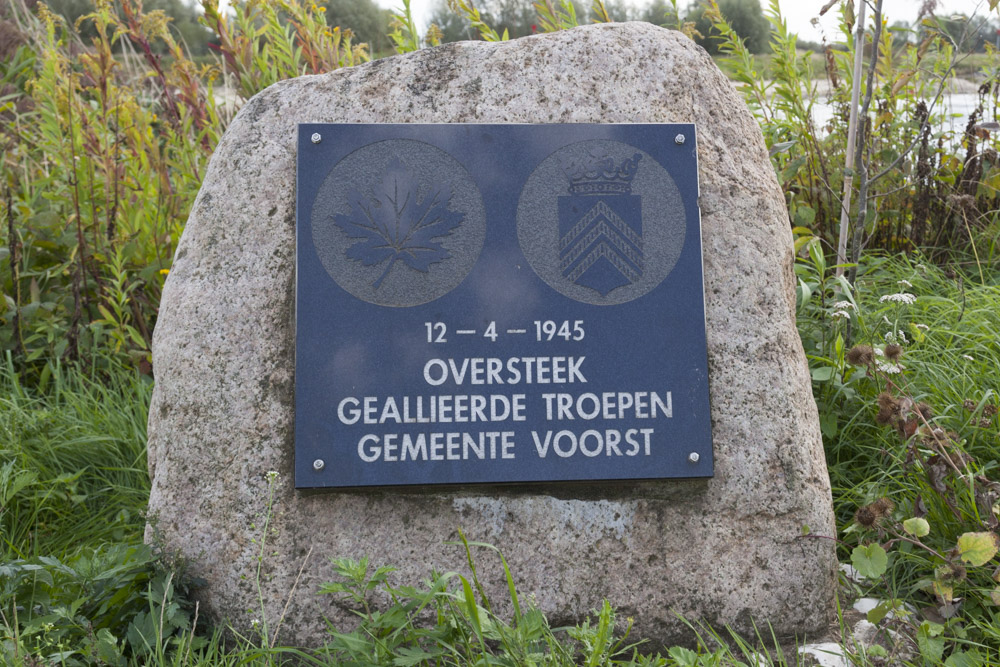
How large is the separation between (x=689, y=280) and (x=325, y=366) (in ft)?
3.10

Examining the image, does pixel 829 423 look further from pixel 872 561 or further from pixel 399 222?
pixel 399 222

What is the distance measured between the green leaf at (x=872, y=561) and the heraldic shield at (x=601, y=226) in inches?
32.8

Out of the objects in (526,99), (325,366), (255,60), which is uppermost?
(255,60)

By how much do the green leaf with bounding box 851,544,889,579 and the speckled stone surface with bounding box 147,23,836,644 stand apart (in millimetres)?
167

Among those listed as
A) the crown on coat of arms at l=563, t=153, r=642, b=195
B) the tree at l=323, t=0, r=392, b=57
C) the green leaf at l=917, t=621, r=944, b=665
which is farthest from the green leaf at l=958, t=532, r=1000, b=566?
the tree at l=323, t=0, r=392, b=57

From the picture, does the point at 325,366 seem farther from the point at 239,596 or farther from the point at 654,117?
the point at 654,117

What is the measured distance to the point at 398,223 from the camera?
2.04 m

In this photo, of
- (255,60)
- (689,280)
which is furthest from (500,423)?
(255,60)

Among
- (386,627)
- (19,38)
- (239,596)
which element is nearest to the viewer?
(386,627)

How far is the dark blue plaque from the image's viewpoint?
76.0 inches

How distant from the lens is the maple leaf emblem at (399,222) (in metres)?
2.02

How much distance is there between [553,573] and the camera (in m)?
1.94

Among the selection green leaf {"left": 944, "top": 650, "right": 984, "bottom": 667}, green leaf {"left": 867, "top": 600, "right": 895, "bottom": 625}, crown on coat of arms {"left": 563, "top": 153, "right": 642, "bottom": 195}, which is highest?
crown on coat of arms {"left": 563, "top": 153, "right": 642, "bottom": 195}

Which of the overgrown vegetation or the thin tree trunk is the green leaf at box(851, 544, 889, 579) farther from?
the thin tree trunk
